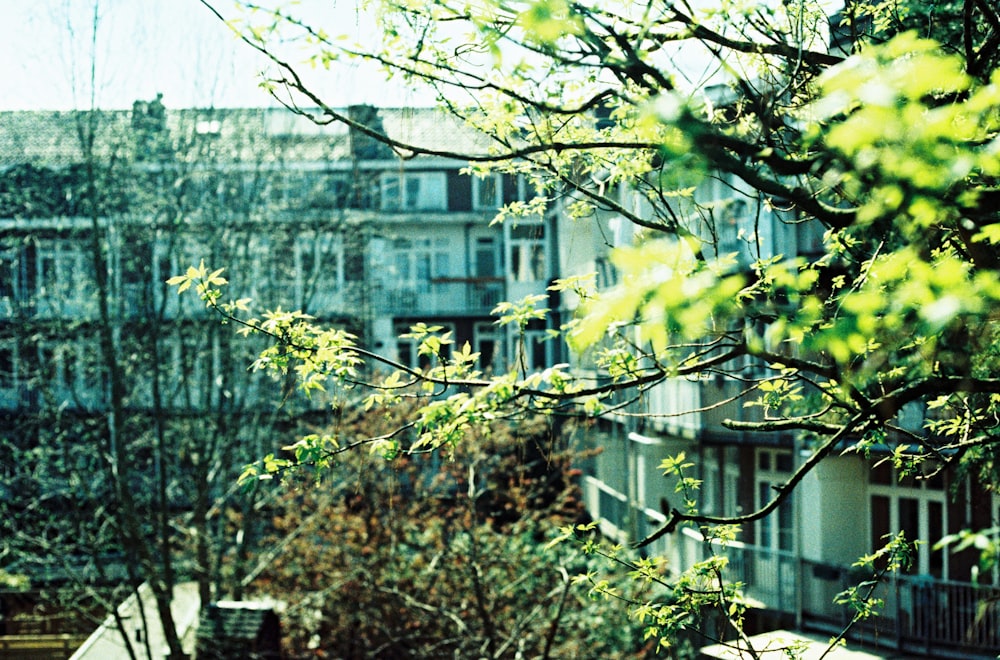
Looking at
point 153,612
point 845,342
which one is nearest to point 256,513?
point 153,612

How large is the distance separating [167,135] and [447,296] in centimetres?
1245

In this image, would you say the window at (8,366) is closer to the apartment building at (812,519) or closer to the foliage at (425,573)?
the foliage at (425,573)

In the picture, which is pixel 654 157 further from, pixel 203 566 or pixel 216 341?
pixel 216 341

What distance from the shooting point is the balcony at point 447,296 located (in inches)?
1148

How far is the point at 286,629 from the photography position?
17.1 meters

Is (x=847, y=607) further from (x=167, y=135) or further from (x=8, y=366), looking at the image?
(x=8, y=366)

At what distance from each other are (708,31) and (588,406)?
164 cm

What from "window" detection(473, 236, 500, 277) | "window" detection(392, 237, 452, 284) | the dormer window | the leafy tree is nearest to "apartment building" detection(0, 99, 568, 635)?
the dormer window

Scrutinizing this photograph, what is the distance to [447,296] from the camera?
29.5 meters

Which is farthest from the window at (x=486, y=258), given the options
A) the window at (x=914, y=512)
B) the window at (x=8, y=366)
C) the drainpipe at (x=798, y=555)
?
the window at (x=914, y=512)

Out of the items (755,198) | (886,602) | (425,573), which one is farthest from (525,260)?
(755,198)

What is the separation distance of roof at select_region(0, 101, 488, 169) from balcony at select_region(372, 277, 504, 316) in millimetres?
8554

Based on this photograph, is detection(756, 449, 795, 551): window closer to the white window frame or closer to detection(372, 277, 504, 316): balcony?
the white window frame

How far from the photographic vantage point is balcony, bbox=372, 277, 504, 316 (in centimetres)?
2917
